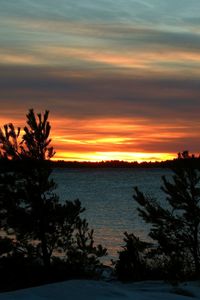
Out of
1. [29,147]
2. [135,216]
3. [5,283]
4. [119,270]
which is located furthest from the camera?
[135,216]

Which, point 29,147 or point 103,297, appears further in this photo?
point 29,147

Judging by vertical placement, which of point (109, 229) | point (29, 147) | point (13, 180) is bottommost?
point (109, 229)

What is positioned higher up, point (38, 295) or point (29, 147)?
point (29, 147)

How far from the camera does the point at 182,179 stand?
75.0 ft

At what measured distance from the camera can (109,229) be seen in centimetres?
5434

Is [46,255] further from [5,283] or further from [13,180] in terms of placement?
[5,283]

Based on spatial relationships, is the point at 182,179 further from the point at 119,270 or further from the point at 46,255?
the point at 46,255

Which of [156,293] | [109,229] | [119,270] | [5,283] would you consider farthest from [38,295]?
[109,229]

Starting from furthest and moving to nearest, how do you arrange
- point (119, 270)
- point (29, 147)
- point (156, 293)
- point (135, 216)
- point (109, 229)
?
point (135, 216) → point (109, 229) → point (29, 147) → point (119, 270) → point (156, 293)

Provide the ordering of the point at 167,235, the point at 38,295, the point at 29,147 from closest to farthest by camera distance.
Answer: the point at 38,295 → the point at 29,147 → the point at 167,235

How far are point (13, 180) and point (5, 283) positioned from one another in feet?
29.5

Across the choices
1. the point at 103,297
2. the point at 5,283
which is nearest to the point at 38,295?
the point at 103,297

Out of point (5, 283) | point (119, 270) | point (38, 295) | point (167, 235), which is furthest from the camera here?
point (167, 235)

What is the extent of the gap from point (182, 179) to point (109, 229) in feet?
106
